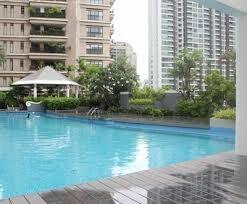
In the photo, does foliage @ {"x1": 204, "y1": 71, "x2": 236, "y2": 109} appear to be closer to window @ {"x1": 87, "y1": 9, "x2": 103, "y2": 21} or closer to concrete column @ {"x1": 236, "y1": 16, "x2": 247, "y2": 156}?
concrete column @ {"x1": 236, "y1": 16, "x2": 247, "y2": 156}

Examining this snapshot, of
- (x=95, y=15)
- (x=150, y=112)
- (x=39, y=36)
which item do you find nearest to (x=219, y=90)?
(x=150, y=112)

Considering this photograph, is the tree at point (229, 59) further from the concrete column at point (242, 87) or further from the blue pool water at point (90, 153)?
the concrete column at point (242, 87)

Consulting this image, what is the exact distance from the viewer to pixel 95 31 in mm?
44500

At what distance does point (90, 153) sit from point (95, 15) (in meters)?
36.5

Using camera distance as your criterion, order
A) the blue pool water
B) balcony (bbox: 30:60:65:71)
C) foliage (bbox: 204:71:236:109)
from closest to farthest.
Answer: the blue pool water
foliage (bbox: 204:71:236:109)
balcony (bbox: 30:60:65:71)

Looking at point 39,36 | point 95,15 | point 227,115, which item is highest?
point 95,15

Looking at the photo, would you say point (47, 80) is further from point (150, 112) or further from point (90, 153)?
point (90, 153)

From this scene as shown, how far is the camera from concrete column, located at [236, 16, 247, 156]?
21.4 ft

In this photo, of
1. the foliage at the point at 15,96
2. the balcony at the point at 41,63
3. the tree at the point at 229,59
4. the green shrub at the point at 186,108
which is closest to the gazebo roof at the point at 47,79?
the foliage at the point at 15,96

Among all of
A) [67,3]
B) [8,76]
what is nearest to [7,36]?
[8,76]

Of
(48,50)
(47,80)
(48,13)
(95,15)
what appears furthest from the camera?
(95,15)

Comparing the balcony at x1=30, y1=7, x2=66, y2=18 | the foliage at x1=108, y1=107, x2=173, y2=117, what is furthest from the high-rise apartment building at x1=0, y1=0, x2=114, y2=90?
the foliage at x1=108, y1=107, x2=173, y2=117

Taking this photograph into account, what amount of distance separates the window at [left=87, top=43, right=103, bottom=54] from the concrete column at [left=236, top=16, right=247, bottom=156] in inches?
1501

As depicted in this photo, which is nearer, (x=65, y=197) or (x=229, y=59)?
(x=65, y=197)
